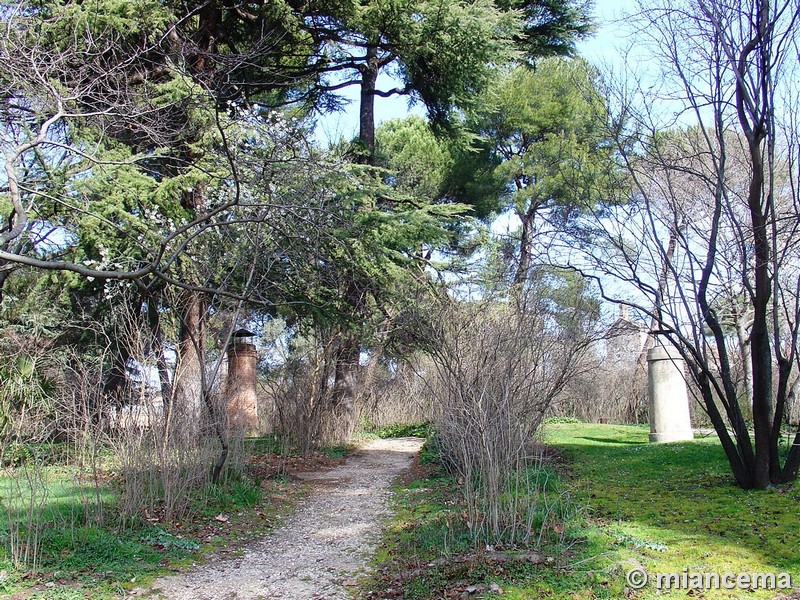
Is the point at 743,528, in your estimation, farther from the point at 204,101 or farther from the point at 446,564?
the point at 204,101

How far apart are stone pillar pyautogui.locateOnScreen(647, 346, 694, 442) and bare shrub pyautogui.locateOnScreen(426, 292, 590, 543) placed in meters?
3.36

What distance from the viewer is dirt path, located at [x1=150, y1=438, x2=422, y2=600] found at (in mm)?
4398

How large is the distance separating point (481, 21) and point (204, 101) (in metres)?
5.14

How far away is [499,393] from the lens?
5.27 metres

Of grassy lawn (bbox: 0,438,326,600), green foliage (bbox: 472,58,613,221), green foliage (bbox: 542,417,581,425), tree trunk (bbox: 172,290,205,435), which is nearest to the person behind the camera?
grassy lawn (bbox: 0,438,326,600)

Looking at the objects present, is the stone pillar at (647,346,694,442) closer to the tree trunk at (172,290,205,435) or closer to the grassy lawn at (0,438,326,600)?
the grassy lawn at (0,438,326,600)

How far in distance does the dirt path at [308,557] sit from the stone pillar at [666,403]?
5.16m

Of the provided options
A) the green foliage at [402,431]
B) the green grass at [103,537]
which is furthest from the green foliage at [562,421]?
the green grass at [103,537]

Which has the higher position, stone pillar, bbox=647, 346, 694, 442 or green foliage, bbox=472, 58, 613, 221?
green foliage, bbox=472, 58, 613, 221

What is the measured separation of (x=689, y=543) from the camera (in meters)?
4.49

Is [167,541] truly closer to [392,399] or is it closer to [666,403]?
[666,403]

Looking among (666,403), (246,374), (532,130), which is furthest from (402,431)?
(532,130)

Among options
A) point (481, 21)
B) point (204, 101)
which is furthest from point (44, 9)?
point (481, 21)

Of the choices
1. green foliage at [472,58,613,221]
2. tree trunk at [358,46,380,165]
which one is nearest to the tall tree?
green foliage at [472,58,613,221]
